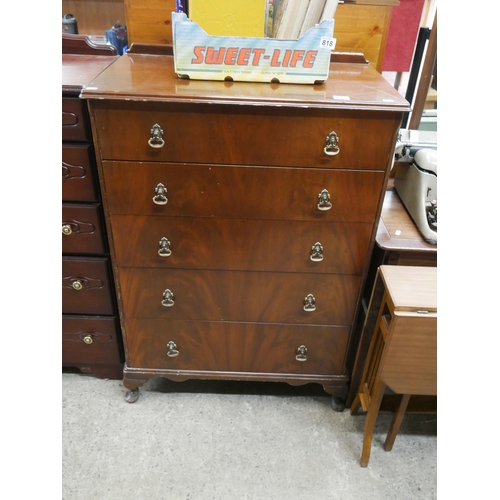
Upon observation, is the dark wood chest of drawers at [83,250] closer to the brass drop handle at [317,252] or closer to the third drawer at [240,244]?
the third drawer at [240,244]

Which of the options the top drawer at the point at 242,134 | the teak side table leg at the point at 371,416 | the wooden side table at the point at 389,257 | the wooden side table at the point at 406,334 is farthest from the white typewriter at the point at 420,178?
the teak side table leg at the point at 371,416

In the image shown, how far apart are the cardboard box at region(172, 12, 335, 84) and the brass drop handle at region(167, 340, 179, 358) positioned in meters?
0.90

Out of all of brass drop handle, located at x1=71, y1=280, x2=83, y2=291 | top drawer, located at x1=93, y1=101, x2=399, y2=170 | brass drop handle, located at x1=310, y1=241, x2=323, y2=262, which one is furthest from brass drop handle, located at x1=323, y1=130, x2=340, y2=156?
brass drop handle, located at x1=71, y1=280, x2=83, y2=291

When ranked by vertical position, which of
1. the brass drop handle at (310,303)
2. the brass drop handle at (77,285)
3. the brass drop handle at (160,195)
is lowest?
the brass drop handle at (77,285)

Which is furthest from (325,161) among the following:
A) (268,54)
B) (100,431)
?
(100,431)

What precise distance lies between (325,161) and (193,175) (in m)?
0.37

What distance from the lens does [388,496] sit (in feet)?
4.53

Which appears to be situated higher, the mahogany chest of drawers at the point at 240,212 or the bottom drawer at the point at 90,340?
the mahogany chest of drawers at the point at 240,212

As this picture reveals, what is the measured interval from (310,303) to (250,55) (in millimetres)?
782

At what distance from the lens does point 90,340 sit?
1588 millimetres

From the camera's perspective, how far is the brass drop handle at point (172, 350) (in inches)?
60.2

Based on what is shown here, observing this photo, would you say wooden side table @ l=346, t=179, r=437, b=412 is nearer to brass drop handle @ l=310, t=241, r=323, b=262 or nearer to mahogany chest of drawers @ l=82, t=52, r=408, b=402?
mahogany chest of drawers @ l=82, t=52, r=408, b=402

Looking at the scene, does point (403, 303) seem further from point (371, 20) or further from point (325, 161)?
point (371, 20)

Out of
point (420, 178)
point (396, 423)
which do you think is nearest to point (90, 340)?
point (396, 423)
